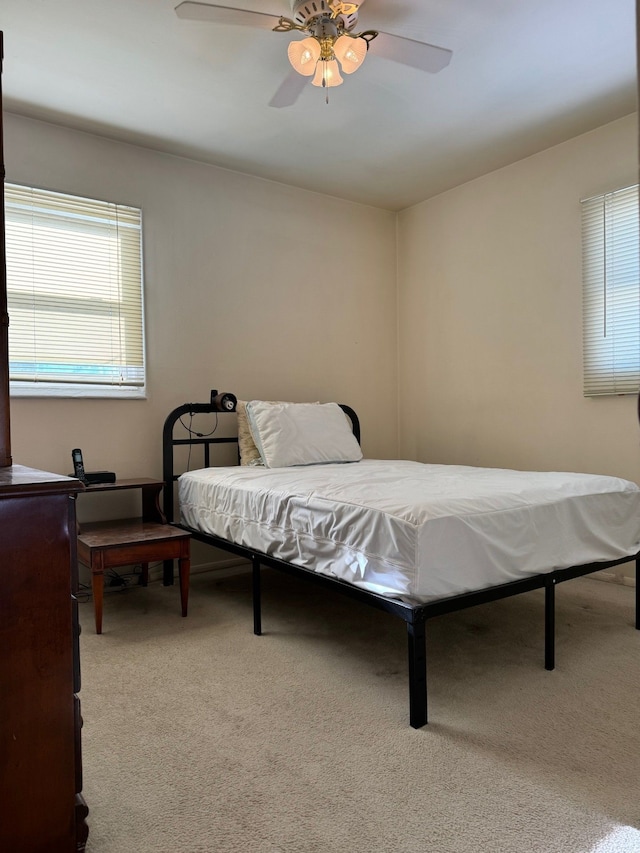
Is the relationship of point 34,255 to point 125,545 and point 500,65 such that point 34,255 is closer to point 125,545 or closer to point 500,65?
point 125,545

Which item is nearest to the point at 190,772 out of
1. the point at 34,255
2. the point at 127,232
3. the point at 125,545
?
the point at 125,545

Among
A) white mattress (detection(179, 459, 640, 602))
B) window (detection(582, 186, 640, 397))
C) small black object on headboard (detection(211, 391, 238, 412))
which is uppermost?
window (detection(582, 186, 640, 397))

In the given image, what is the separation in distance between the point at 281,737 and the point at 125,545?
1.32 m

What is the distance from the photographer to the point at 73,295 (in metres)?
3.41

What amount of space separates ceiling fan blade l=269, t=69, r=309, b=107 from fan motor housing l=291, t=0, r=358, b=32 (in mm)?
202

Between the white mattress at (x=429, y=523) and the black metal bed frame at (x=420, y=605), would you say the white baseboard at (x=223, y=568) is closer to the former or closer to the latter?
the black metal bed frame at (x=420, y=605)

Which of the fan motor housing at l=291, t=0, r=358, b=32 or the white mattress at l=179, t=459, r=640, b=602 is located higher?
the fan motor housing at l=291, t=0, r=358, b=32

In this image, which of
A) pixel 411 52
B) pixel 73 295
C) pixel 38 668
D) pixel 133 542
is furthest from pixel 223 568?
pixel 411 52

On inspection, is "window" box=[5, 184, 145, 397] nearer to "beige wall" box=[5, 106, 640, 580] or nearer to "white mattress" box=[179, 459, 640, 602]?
"beige wall" box=[5, 106, 640, 580]

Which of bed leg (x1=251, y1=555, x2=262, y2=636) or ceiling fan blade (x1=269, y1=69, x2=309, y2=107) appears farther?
bed leg (x1=251, y1=555, x2=262, y2=636)

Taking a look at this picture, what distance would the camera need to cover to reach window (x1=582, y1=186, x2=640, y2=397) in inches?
131

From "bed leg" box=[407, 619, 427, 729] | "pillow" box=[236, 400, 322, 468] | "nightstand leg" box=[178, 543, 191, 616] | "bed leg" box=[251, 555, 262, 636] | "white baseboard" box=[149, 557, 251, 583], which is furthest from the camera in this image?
"white baseboard" box=[149, 557, 251, 583]

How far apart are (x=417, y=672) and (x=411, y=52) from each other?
236cm

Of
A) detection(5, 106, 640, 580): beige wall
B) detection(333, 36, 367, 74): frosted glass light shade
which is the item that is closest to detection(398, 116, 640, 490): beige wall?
detection(5, 106, 640, 580): beige wall
